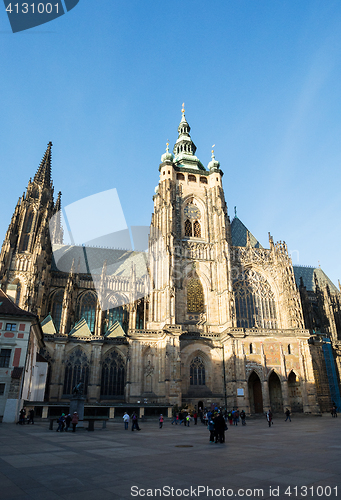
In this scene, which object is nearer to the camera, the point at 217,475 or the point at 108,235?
the point at 217,475

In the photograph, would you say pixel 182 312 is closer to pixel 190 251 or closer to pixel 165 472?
pixel 190 251

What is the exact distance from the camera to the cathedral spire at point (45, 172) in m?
54.1

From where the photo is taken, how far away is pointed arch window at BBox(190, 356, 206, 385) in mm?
38219

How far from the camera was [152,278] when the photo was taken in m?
41.6

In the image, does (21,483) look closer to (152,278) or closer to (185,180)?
(152,278)

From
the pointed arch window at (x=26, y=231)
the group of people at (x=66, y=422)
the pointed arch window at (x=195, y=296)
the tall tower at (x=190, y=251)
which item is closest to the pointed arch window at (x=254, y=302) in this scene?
the tall tower at (x=190, y=251)

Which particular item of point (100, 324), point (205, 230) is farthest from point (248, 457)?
point (205, 230)

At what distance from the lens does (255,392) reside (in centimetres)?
3975

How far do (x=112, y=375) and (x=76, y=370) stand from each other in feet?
13.2

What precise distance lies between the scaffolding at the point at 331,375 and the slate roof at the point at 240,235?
1635 centimetres

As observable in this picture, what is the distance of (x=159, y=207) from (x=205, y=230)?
6997mm

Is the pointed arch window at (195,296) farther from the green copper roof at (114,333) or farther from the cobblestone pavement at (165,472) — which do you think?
the cobblestone pavement at (165,472)

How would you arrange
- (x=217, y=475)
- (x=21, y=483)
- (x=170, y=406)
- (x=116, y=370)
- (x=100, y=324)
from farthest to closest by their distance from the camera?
(x=100, y=324), (x=116, y=370), (x=170, y=406), (x=217, y=475), (x=21, y=483)

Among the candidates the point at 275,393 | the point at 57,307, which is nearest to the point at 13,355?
the point at 57,307
